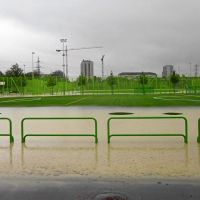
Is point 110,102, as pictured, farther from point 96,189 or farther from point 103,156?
point 96,189

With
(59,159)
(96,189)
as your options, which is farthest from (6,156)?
(96,189)

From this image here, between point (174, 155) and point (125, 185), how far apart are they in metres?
3.12

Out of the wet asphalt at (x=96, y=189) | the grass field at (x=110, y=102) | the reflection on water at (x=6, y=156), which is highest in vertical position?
the grass field at (x=110, y=102)

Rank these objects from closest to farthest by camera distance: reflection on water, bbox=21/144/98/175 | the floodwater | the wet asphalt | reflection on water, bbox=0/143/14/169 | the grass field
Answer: the wet asphalt → the floodwater → reflection on water, bbox=21/144/98/175 → reflection on water, bbox=0/143/14/169 → the grass field

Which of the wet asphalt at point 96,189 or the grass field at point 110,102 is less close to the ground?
the grass field at point 110,102

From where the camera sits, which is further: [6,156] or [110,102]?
[110,102]

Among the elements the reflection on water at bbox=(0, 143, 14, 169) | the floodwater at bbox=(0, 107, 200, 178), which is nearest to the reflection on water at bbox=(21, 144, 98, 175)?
the floodwater at bbox=(0, 107, 200, 178)

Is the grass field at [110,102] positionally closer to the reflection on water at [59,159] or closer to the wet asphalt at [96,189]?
the reflection on water at [59,159]

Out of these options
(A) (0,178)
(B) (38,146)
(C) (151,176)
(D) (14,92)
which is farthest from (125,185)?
(D) (14,92)

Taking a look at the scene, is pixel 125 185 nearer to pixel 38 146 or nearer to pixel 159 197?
pixel 159 197

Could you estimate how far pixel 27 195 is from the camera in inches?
269

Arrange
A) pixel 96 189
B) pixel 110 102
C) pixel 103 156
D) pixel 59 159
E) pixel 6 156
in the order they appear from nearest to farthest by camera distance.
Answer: pixel 96 189
pixel 59 159
pixel 103 156
pixel 6 156
pixel 110 102

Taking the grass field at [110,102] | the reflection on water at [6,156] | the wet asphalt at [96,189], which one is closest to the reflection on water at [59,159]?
the reflection on water at [6,156]

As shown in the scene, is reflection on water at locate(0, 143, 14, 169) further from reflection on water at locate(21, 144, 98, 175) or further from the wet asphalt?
the wet asphalt
